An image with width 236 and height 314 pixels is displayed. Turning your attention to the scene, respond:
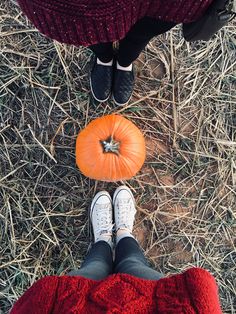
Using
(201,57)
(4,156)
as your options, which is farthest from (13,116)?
(201,57)

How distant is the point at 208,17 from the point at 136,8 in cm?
25

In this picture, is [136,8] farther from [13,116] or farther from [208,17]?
[13,116]

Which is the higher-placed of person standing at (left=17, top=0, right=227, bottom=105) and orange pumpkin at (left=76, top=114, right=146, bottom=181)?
person standing at (left=17, top=0, right=227, bottom=105)

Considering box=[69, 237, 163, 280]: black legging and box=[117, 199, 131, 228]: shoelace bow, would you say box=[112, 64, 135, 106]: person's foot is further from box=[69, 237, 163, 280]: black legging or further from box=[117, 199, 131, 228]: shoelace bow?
box=[69, 237, 163, 280]: black legging

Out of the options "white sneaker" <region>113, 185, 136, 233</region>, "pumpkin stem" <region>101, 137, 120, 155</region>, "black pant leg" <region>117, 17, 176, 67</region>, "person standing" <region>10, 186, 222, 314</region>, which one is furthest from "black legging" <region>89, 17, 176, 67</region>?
"person standing" <region>10, 186, 222, 314</region>

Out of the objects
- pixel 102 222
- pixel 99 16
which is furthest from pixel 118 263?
pixel 99 16

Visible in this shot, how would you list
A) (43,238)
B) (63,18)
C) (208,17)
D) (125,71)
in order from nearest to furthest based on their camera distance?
(63,18) < (208,17) < (125,71) < (43,238)

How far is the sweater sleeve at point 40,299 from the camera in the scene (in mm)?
1179

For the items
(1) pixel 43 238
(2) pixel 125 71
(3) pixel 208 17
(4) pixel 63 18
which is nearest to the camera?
(4) pixel 63 18

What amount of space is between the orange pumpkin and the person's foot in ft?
0.57

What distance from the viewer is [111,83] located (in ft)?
6.75

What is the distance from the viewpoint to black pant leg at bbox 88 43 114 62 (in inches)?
61.4

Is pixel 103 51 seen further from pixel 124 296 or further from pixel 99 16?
pixel 124 296

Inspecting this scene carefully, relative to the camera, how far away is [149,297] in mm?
1230
